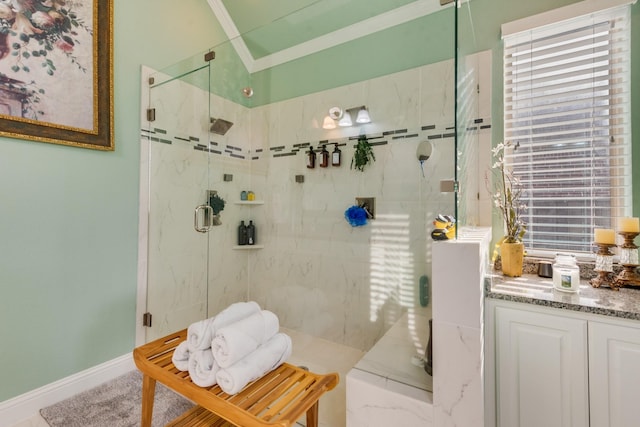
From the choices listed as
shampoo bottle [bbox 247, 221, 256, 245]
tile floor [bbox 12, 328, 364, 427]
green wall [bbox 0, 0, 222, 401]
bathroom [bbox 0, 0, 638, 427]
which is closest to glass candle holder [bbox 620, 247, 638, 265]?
bathroom [bbox 0, 0, 638, 427]

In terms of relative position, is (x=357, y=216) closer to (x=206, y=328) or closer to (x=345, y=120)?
(x=345, y=120)

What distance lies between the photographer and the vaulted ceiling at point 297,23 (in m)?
2.12

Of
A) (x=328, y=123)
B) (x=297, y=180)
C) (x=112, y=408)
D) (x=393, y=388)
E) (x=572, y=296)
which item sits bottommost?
(x=112, y=408)

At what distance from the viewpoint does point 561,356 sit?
51.4 inches

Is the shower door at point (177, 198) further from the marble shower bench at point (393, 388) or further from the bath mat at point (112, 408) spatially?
the marble shower bench at point (393, 388)

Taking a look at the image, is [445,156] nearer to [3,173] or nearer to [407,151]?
[407,151]

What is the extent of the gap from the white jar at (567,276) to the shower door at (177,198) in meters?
2.26

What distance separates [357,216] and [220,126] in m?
1.33

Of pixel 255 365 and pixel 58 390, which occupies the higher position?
pixel 255 365

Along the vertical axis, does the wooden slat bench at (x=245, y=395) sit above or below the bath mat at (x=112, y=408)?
above

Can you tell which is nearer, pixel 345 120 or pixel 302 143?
pixel 345 120

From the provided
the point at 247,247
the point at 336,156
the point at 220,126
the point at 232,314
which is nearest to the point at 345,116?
the point at 336,156

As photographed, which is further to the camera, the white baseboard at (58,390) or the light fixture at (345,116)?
the light fixture at (345,116)

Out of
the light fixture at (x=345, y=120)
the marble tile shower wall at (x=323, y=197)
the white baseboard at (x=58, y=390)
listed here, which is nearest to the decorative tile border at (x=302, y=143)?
the marble tile shower wall at (x=323, y=197)
